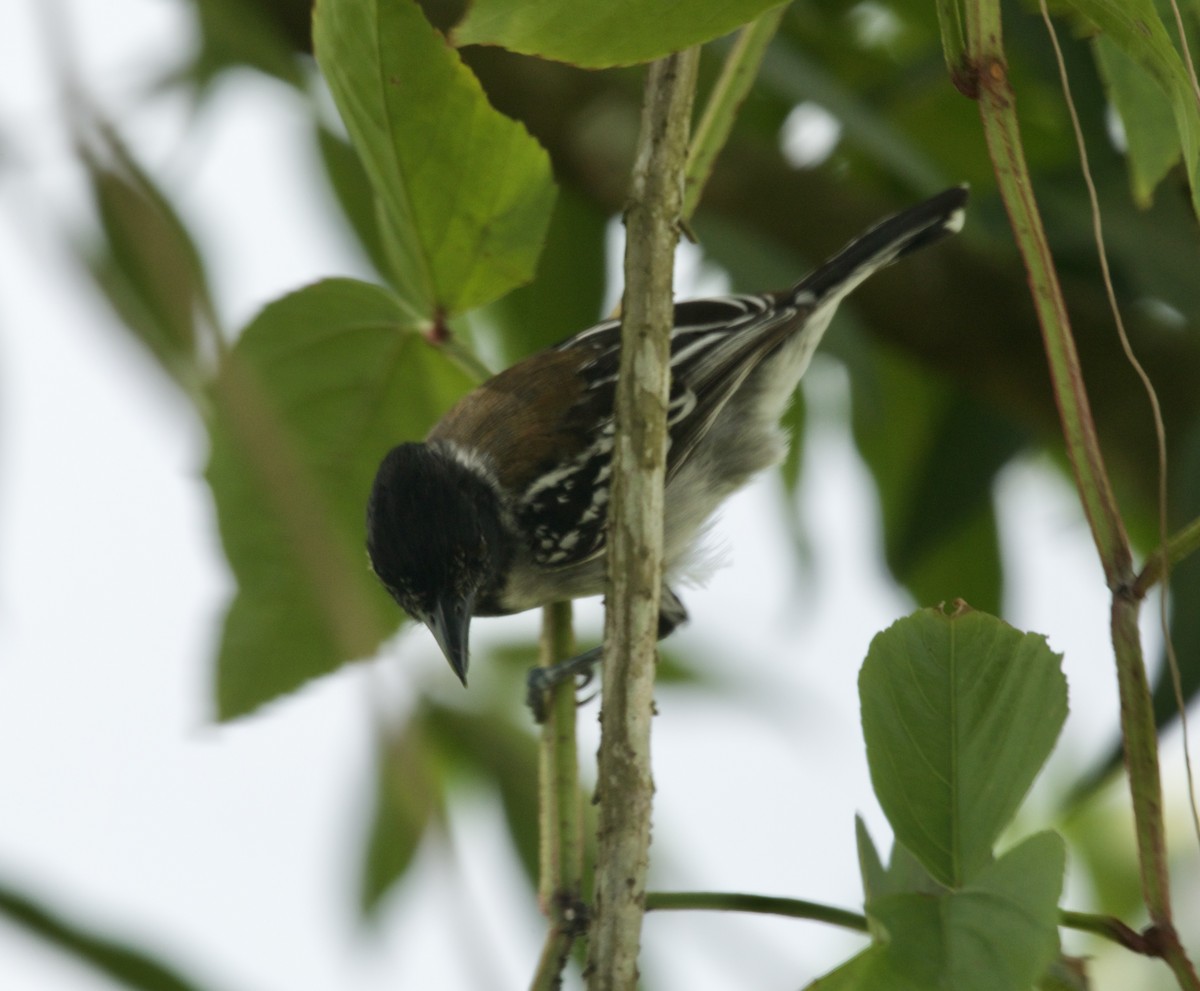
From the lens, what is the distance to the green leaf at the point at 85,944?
1163 mm

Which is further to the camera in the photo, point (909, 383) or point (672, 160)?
point (909, 383)

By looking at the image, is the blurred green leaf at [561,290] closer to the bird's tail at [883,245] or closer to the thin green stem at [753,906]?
the bird's tail at [883,245]

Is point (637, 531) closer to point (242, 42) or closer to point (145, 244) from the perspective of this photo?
point (145, 244)

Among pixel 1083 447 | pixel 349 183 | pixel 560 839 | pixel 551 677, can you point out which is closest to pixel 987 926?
pixel 1083 447

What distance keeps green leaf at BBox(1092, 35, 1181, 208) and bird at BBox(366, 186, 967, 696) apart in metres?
1.22

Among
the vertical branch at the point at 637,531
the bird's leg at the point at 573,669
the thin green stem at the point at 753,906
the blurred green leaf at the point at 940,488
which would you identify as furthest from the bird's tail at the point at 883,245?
the thin green stem at the point at 753,906

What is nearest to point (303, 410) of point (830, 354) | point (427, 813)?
point (830, 354)

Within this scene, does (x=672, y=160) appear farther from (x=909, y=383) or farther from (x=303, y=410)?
(x=909, y=383)

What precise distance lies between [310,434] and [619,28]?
3.79 feet

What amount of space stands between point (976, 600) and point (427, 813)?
9.01ft

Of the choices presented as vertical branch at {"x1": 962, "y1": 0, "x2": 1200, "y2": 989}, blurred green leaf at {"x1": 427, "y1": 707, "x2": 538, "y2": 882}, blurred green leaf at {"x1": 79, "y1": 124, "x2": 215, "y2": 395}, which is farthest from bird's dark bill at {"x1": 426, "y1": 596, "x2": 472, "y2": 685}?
blurred green leaf at {"x1": 79, "y1": 124, "x2": 215, "y2": 395}

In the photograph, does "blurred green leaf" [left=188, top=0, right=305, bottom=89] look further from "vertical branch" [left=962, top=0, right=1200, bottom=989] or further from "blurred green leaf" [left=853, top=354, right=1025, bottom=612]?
"vertical branch" [left=962, top=0, right=1200, bottom=989]

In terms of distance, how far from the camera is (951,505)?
3221 millimetres

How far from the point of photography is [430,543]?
9.46 ft
